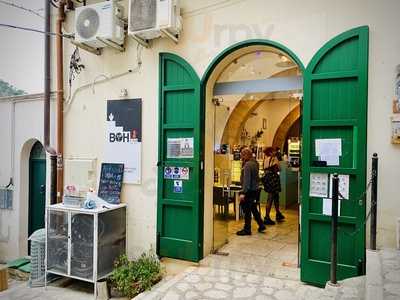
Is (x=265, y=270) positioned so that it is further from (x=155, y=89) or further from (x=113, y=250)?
(x=155, y=89)

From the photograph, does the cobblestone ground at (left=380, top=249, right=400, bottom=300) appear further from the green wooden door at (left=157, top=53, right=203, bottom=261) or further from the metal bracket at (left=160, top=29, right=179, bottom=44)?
the metal bracket at (left=160, top=29, right=179, bottom=44)

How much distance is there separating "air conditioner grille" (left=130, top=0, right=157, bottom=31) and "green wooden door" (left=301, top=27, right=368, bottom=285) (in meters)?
2.23

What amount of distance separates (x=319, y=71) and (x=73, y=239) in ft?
13.7

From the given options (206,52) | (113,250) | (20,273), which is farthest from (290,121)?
(20,273)

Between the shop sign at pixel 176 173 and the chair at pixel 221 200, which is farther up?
the shop sign at pixel 176 173

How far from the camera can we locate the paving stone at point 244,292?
11.8 ft

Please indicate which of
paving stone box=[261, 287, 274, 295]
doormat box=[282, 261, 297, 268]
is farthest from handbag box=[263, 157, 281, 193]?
paving stone box=[261, 287, 274, 295]

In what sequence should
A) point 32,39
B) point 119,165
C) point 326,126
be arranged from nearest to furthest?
point 326,126
point 119,165
point 32,39

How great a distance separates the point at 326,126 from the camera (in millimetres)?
3730

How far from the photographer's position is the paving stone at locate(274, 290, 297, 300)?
3498mm

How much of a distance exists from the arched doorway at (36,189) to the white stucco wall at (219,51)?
1.40 metres

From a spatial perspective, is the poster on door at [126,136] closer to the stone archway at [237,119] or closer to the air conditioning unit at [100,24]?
the air conditioning unit at [100,24]

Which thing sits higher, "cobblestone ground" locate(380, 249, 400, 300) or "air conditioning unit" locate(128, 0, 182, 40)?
"air conditioning unit" locate(128, 0, 182, 40)

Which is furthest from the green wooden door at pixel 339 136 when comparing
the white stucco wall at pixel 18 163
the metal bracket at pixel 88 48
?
the white stucco wall at pixel 18 163
